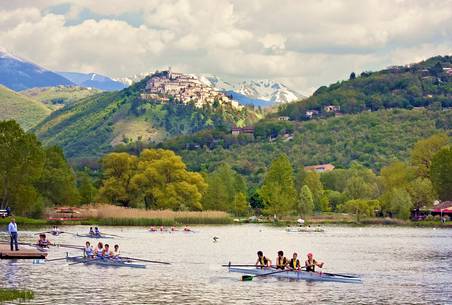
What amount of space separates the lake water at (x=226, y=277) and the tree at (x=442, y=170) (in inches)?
2619

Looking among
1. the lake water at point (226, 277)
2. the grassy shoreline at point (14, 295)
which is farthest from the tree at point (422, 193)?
the grassy shoreline at point (14, 295)

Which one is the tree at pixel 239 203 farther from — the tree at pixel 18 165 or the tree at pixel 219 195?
the tree at pixel 18 165

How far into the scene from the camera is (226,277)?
64.9 m

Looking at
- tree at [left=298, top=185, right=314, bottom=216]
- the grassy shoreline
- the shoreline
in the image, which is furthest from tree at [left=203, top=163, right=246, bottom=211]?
the grassy shoreline

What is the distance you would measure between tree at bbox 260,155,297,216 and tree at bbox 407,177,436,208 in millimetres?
24176

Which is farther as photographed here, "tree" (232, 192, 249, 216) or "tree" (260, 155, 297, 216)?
"tree" (232, 192, 249, 216)

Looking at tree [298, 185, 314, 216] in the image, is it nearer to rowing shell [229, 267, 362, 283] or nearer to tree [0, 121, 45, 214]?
tree [0, 121, 45, 214]

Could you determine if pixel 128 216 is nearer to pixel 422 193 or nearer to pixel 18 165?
pixel 18 165

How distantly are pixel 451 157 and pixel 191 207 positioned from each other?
5269cm

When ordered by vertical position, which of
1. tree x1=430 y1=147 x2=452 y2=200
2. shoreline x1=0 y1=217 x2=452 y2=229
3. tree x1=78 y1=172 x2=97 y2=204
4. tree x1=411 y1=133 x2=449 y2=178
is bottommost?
shoreline x1=0 y1=217 x2=452 y2=229

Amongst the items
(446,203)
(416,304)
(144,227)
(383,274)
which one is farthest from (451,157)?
(416,304)

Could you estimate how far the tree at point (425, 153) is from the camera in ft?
614

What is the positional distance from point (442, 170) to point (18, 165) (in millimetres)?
85047

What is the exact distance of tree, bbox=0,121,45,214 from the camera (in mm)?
130750
